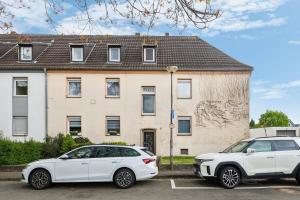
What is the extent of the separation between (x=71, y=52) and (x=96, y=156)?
17.9 meters

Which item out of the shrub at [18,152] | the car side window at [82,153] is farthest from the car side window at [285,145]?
the shrub at [18,152]

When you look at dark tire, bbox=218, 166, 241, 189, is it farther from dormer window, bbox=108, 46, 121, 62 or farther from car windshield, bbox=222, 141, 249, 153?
dormer window, bbox=108, 46, 121, 62

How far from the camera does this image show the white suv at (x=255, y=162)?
1308 cm

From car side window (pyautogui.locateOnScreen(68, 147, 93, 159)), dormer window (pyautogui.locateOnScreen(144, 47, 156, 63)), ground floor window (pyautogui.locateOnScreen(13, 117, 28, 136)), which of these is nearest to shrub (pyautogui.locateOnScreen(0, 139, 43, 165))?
ground floor window (pyautogui.locateOnScreen(13, 117, 28, 136))

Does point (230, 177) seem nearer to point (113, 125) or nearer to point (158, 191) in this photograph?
point (158, 191)

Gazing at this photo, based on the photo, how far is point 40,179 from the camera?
1330cm

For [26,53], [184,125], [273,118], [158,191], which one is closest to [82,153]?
[158,191]

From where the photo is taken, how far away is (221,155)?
13367mm

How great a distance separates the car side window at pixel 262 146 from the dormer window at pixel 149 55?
57.0 ft

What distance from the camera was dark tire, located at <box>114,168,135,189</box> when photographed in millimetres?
13188

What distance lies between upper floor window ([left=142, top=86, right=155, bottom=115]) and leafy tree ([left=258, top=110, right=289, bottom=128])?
65767 mm

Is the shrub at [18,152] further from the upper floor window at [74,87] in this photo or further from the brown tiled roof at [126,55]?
the brown tiled roof at [126,55]

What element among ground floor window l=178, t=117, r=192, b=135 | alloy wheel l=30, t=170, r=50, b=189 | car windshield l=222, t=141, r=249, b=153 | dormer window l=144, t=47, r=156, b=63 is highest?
dormer window l=144, t=47, r=156, b=63

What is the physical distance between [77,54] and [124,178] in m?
18.6
